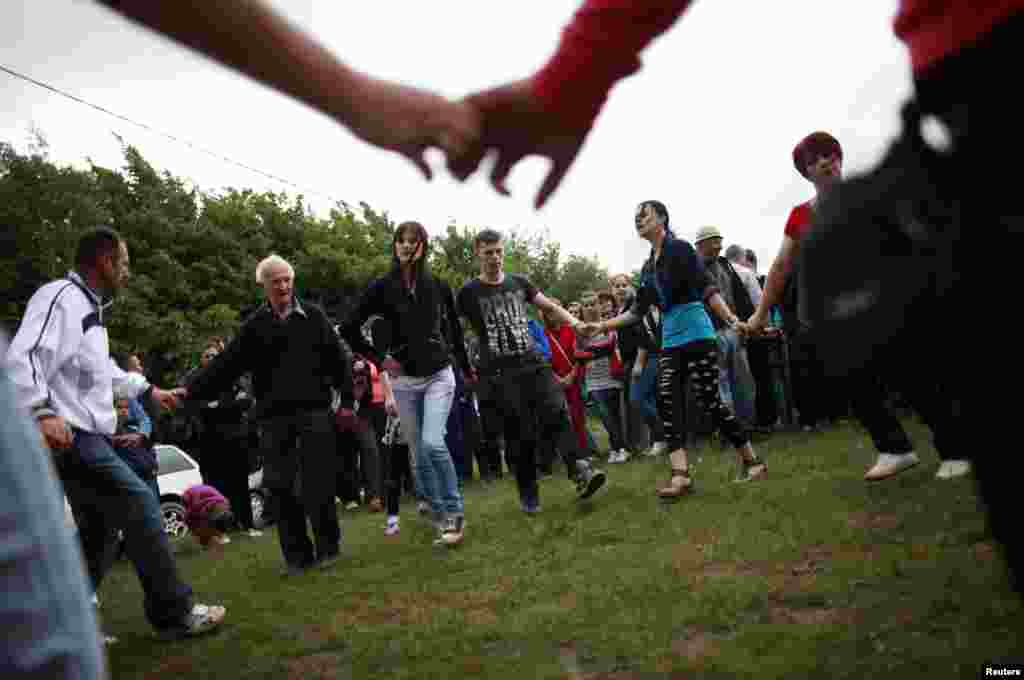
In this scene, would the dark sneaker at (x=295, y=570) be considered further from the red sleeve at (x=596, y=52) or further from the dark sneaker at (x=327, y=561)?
the red sleeve at (x=596, y=52)

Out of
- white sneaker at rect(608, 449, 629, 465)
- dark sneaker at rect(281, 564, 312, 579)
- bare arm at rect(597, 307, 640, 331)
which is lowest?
white sneaker at rect(608, 449, 629, 465)

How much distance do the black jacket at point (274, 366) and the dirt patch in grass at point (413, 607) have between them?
1838 millimetres

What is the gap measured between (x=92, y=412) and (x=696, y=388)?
4.32m

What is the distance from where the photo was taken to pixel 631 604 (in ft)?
13.1

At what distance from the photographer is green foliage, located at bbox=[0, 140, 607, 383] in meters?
31.9

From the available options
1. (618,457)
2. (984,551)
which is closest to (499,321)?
(984,551)

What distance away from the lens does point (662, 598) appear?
401 cm

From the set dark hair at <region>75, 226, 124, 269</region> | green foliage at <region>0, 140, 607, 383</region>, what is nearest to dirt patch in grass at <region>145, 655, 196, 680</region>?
dark hair at <region>75, 226, 124, 269</region>

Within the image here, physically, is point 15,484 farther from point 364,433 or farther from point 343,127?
point 364,433

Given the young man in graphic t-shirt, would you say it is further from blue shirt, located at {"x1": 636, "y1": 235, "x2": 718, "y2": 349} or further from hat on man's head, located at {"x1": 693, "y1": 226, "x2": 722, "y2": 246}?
hat on man's head, located at {"x1": 693, "y1": 226, "x2": 722, "y2": 246}

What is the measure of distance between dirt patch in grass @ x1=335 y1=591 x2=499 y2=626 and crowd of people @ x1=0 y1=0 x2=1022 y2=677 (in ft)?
2.86

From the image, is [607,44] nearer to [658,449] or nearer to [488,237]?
[488,237]

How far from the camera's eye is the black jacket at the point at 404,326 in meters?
6.68

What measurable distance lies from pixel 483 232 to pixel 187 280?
3626cm
